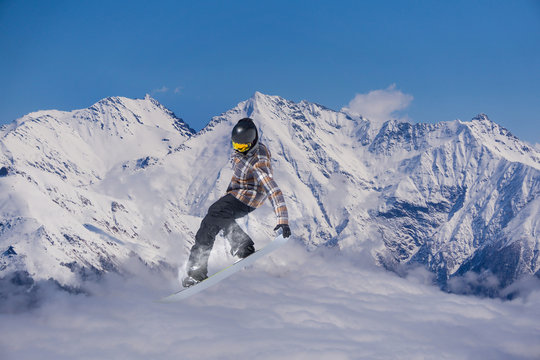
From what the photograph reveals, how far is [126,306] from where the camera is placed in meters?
193

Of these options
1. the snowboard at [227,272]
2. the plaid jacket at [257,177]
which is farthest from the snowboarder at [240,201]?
the snowboard at [227,272]

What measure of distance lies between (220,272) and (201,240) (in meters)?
0.82

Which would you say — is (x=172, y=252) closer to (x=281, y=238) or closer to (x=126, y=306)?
(x=281, y=238)

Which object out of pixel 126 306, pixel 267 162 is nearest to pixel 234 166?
pixel 267 162

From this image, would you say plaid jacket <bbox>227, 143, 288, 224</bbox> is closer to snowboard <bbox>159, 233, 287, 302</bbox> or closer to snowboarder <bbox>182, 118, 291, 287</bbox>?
snowboarder <bbox>182, 118, 291, 287</bbox>

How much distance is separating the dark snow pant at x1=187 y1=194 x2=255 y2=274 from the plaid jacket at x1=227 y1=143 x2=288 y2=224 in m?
0.29

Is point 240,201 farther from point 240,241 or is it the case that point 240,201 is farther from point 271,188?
point 240,241

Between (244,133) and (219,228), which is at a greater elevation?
(244,133)

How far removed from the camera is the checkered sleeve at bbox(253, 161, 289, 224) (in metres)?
8.25

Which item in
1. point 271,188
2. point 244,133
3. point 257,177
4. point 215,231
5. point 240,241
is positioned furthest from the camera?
point 240,241

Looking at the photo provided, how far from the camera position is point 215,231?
8984 millimetres

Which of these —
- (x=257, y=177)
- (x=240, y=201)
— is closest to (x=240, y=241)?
(x=240, y=201)

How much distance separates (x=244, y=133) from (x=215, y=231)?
7.49ft

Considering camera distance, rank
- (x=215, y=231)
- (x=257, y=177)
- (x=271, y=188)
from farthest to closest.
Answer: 1. (x=215, y=231)
2. (x=257, y=177)
3. (x=271, y=188)
